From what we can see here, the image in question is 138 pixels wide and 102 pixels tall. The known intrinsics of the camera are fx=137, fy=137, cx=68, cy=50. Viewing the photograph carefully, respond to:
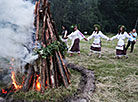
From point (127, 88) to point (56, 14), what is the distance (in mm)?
19609

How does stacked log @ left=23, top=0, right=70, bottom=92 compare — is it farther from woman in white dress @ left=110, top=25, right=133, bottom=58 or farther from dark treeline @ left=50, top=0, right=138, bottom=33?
dark treeline @ left=50, top=0, right=138, bottom=33

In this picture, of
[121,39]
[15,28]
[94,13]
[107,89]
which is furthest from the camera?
[94,13]

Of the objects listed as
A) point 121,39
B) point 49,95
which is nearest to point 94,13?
point 121,39

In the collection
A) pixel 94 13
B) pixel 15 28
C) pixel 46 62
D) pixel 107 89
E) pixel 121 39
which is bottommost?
pixel 107 89

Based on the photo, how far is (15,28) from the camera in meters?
3.77

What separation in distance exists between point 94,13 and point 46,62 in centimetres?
2503

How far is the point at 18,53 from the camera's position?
3840 millimetres

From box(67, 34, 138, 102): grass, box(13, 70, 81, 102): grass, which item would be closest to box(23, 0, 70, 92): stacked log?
box(13, 70, 81, 102): grass

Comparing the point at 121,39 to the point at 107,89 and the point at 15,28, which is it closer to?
the point at 107,89

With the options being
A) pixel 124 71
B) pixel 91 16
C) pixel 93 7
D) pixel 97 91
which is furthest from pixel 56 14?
pixel 97 91

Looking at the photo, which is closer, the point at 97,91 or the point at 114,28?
the point at 97,91

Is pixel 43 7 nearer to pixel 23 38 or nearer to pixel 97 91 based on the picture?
pixel 23 38

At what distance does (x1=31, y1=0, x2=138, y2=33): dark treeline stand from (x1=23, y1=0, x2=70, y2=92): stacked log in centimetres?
1852

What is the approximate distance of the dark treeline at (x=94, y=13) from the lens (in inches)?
878
